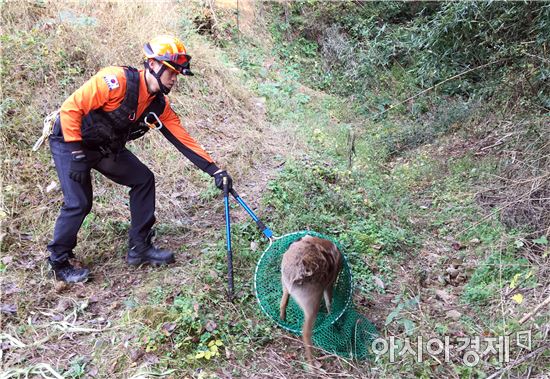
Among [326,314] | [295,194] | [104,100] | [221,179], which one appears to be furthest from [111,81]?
[326,314]

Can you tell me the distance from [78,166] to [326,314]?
2.24m

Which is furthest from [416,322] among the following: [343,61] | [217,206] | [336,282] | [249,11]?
[249,11]

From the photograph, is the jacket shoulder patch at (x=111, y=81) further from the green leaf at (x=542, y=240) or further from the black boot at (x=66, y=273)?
the green leaf at (x=542, y=240)

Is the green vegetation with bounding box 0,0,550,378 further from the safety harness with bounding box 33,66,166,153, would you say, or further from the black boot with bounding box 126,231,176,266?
the safety harness with bounding box 33,66,166,153

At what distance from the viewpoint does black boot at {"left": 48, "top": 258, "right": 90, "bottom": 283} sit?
4.00 meters

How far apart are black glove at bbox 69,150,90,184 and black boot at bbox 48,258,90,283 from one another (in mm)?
797

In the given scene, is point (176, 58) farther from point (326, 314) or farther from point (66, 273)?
point (326, 314)

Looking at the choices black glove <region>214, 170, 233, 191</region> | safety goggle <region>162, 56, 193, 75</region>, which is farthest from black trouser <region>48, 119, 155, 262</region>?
safety goggle <region>162, 56, 193, 75</region>

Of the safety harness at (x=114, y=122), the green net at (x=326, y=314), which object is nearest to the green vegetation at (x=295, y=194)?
the green net at (x=326, y=314)

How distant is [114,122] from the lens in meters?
3.79

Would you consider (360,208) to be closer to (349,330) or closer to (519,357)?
(349,330)

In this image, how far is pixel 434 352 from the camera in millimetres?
3164

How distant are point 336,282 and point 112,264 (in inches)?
82.5

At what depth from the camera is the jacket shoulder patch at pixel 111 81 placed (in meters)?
3.66
